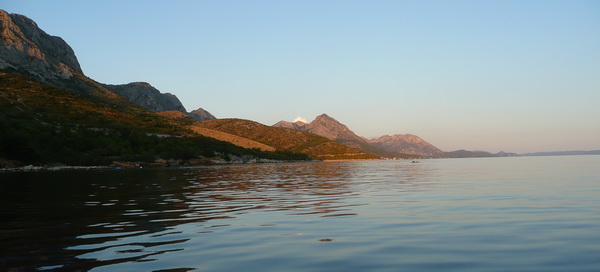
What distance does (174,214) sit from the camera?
78.1ft

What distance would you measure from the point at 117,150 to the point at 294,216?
163 metres

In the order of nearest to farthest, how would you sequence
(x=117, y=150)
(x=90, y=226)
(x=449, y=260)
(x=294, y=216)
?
(x=449, y=260), (x=90, y=226), (x=294, y=216), (x=117, y=150)

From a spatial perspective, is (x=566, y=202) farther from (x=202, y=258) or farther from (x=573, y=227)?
(x=202, y=258)

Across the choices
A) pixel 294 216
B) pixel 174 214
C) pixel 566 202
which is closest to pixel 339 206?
pixel 294 216

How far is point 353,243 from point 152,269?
261 inches

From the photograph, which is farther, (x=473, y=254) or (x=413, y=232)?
(x=413, y=232)

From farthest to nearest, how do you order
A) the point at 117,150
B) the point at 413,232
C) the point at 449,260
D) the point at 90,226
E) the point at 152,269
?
the point at 117,150, the point at 90,226, the point at 413,232, the point at 449,260, the point at 152,269

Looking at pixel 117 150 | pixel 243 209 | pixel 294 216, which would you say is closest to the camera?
pixel 294 216

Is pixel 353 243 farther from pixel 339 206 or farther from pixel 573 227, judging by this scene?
Result: pixel 339 206

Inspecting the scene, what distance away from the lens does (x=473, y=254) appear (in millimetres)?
12961

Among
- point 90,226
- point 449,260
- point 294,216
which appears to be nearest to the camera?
point 449,260

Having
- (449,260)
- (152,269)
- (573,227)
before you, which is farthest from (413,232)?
(152,269)

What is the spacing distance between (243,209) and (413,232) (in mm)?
11996

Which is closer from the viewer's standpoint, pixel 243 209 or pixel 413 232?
pixel 413 232
